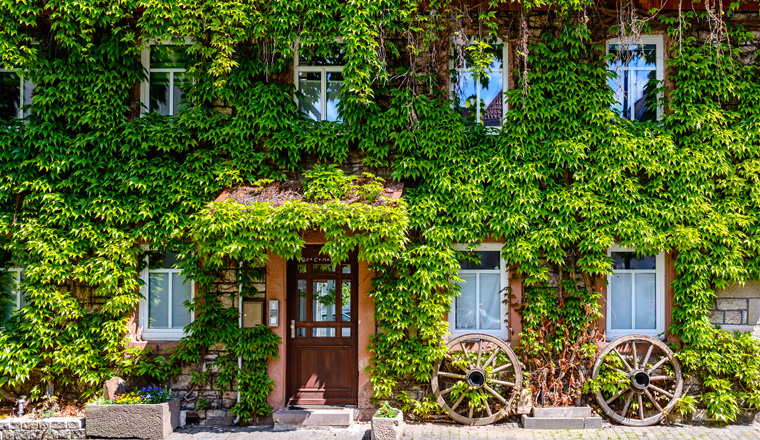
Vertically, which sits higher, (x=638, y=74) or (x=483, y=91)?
(x=638, y=74)

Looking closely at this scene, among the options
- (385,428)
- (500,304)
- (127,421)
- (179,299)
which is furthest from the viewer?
(179,299)

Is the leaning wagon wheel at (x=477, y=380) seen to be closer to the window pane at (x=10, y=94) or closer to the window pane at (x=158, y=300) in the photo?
the window pane at (x=158, y=300)

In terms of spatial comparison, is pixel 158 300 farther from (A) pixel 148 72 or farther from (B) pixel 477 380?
(B) pixel 477 380

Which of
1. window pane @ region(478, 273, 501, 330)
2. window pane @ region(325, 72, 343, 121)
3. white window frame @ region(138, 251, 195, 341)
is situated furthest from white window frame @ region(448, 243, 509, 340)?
white window frame @ region(138, 251, 195, 341)

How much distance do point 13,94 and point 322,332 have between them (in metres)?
5.78

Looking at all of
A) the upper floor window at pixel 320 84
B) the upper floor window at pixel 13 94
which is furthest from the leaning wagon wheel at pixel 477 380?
the upper floor window at pixel 13 94

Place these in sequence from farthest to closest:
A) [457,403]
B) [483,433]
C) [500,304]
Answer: [500,304] < [457,403] < [483,433]

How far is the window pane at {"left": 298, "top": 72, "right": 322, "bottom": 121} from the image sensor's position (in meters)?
7.79

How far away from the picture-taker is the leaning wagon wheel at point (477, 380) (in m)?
7.04

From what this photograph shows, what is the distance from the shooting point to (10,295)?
7.60m

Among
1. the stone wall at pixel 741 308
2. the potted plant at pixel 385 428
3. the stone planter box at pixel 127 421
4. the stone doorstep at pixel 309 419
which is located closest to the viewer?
the potted plant at pixel 385 428

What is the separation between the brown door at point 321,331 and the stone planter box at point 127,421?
176 centimetres

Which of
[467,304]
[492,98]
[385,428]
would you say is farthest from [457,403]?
[492,98]

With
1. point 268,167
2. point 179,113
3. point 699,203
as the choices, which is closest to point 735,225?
point 699,203
